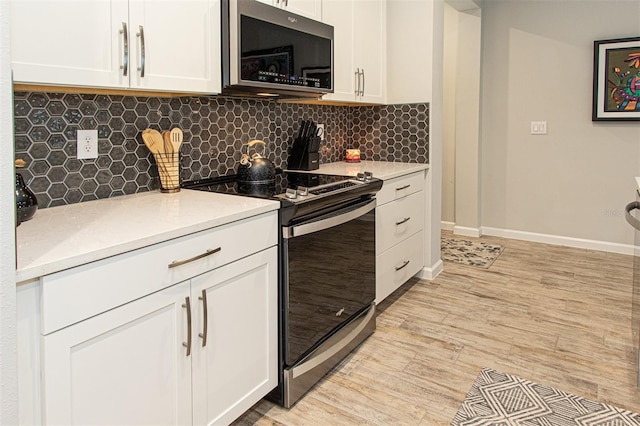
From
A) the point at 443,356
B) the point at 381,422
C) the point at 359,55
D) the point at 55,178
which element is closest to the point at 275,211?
the point at 55,178

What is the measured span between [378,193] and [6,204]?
2.06 m

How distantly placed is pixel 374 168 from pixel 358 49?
802 millimetres

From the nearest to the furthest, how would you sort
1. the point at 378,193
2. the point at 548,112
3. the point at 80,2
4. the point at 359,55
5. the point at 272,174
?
the point at 80,2 → the point at 272,174 → the point at 378,193 → the point at 359,55 → the point at 548,112

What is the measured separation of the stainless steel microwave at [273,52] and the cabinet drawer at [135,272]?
2.36 ft

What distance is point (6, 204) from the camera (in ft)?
3.15

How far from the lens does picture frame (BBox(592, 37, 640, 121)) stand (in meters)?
4.00

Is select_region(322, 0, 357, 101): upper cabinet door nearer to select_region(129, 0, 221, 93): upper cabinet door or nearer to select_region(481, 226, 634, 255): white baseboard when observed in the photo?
select_region(129, 0, 221, 93): upper cabinet door

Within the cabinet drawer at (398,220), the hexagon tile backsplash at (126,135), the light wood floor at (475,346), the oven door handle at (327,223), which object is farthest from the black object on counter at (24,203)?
the cabinet drawer at (398,220)

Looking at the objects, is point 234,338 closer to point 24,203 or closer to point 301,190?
point 301,190

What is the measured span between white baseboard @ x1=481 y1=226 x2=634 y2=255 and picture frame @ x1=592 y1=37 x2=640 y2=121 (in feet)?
3.74

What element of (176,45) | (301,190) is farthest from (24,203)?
(301,190)

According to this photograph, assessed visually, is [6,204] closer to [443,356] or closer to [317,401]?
[317,401]

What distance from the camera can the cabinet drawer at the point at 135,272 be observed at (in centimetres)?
113

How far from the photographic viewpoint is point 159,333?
1408 millimetres
